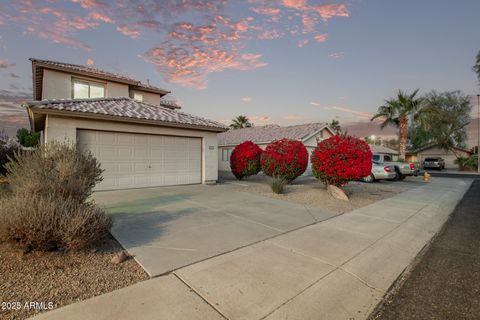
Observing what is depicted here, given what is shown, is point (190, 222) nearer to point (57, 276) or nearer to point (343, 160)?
point (57, 276)

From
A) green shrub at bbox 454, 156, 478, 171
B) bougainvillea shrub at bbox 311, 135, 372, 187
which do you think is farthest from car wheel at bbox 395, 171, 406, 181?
green shrub at bbox 454, 156, 478, 171

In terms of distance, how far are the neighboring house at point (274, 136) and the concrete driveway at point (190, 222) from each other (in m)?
13.2

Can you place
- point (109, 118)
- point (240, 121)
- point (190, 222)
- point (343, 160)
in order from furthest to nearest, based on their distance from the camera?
point (240, 121)
point (109, 118)
point (343, 160)
point (190, 222)

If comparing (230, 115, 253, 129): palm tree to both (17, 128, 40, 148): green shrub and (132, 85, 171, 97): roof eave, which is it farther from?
(17, 128, 40, 148): green shrub

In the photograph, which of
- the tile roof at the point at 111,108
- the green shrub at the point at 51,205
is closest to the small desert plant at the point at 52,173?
the green shrub at the point at 51,205

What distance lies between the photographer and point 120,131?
1028 cm

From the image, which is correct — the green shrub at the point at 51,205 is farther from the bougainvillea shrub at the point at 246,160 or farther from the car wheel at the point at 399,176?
the car wheel at the point at 399,176

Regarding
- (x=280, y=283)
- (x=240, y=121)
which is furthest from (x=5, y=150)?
(x=240, y=121)

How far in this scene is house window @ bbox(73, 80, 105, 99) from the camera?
566 inches

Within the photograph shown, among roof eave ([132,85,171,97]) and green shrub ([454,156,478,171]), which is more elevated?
roof eave ([132,85,171,97])

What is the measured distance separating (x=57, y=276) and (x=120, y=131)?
27.6 feet

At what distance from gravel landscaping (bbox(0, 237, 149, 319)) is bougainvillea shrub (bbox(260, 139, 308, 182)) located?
8.62 metres

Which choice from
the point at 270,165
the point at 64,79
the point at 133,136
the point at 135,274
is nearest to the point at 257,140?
the point at 270,165

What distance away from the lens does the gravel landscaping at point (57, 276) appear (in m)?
2.58
